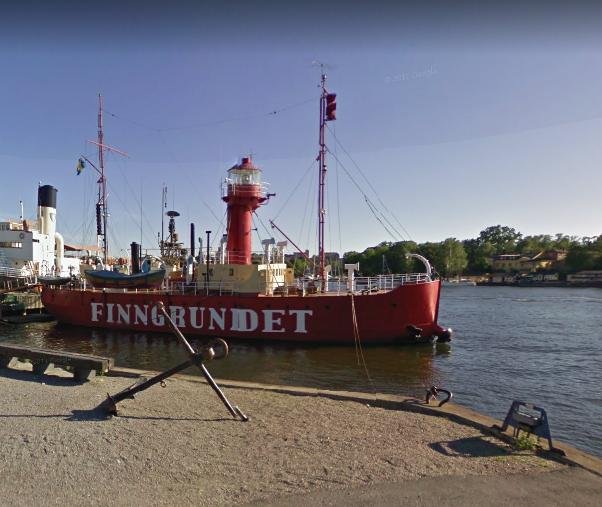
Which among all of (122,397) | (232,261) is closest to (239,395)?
(122,397)

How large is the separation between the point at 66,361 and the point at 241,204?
16476 mm

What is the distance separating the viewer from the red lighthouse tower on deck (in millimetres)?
25844

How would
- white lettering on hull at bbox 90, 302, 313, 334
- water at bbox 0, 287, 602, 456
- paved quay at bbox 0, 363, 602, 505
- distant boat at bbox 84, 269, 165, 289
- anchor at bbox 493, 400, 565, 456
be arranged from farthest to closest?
1. distant boat at bbox 84, 269, 165, 289
2. white lettering on hull at bbox 90, 302, 313, 334
3. water at bbox 0, 287, 602, 456
4. anchor at bbox 493, 400, 565, 456
5. paved quay at bbox 0, 363, 602, 505

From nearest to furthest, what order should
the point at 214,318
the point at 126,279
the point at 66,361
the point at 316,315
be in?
the point at 66,361 → the point at 316,315 → the point at 214,318 → the point at 126,279

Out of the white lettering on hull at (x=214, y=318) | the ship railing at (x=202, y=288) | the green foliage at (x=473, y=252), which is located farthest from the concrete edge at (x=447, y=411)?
the green foliage at (x=473, y=252)

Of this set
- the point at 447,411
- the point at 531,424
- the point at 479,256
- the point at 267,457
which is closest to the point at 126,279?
the point at 447,411

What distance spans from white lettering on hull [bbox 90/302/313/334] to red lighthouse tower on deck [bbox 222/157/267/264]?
3465 mm

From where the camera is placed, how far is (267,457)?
648 centimetres

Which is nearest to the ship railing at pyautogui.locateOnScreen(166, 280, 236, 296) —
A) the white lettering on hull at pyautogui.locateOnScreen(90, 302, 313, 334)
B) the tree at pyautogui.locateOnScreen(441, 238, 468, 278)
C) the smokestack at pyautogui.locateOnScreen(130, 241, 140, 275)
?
the white lettering on hull at pyautogui.locateOnScreen(90, 302, 313, 334)

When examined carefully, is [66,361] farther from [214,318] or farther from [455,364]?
[455,364]

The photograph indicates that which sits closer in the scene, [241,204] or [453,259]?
[241,204]

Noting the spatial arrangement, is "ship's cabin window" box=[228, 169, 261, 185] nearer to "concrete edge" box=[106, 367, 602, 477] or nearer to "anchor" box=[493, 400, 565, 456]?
"concrete edge" box=[106, 367, 602, 477]

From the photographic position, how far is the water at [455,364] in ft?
45.3

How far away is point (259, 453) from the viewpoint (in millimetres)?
6633
